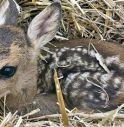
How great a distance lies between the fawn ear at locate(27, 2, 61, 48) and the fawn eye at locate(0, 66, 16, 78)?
551 mm

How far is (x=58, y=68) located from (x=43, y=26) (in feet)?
1.52

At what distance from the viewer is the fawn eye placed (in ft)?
16.8

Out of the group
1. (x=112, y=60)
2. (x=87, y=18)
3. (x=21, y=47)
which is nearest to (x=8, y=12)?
(x=21, y=47)

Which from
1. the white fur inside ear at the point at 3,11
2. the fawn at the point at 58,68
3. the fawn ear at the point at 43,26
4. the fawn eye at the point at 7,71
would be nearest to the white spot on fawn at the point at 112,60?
the fawn at the point at 58,68

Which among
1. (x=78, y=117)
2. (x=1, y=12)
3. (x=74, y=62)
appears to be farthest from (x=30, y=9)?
(x=78, y=117)

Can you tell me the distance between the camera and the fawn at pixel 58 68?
5.54m

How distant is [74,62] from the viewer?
229 inches

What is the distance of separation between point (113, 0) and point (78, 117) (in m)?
1.62

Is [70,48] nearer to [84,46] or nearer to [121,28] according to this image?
[84,46]

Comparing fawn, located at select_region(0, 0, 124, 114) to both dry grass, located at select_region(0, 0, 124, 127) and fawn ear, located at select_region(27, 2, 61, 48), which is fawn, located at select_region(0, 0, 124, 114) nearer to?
fawn ear, located at select_region(27, 2, 61, 48)

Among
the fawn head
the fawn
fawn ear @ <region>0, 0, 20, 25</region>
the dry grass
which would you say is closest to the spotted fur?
the fawn

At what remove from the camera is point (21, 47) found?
18.0 feet

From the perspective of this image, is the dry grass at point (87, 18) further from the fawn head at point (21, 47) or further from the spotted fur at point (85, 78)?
the spotted fur at point (85, 78)

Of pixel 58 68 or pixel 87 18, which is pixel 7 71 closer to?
pixel 58 68
